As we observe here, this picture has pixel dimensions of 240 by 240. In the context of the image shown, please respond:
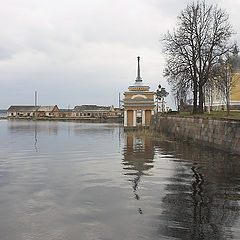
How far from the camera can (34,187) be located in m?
9.35

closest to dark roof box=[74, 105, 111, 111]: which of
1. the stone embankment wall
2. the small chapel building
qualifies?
the small chapel building

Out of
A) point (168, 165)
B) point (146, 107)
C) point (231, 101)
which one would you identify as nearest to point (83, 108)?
point (146, 107)

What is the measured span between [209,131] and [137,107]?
30092mm

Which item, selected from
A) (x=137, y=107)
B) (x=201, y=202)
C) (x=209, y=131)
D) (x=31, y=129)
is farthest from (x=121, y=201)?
(x=31, y=129)

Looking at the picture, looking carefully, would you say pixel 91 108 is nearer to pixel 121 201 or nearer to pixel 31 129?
pixel 31 129

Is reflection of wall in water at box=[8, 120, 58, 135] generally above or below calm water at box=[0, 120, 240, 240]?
above

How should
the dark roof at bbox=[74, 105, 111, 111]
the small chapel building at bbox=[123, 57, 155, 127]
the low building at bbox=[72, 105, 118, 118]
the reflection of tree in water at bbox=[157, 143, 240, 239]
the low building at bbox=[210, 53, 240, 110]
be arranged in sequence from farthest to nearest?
the dark roof at bbox=[74, 105, 111, 111]
the low building at bbox=[72, 105, 118, 118]
the small chapel building at bbox=[123, 57, 155, 127]
the low building at bbox=[210, 53, 240, 110]
the reflection of tree in water at bbox=[157, 143, 240, 239]

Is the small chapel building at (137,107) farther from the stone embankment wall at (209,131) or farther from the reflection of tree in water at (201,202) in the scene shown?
the reflection of tree in water at (201,202)

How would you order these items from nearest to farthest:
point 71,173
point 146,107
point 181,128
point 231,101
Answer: point 71,173
point 181,128
point 231,101
point 146,107

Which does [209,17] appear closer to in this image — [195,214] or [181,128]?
[181,128]

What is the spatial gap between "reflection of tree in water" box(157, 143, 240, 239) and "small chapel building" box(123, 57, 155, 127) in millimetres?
37118

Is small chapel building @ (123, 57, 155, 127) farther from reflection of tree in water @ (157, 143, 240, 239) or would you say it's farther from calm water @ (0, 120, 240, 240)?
reflection of tree in water @ (157, 143, 240, 239)

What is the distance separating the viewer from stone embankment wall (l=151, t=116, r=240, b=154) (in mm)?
15613

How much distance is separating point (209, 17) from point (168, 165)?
21.7m
